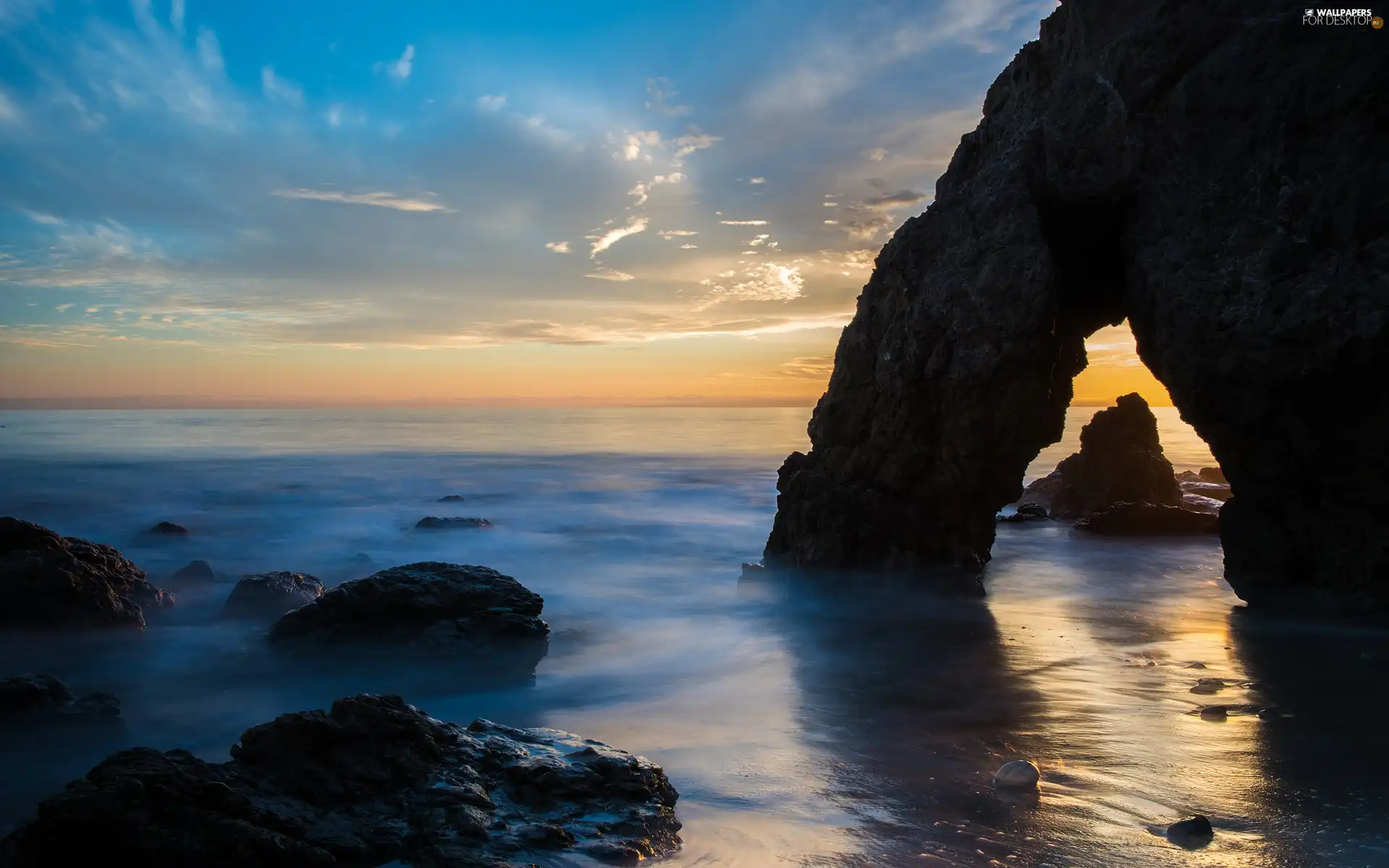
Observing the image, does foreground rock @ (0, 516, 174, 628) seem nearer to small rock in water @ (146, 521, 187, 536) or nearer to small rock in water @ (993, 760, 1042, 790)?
small rock in water @ (146, 521, 187, 536)

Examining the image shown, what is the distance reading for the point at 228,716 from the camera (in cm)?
826

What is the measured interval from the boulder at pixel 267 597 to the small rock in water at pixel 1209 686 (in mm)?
10708

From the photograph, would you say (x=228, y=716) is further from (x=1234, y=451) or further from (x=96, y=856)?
(x=1234, y=451)

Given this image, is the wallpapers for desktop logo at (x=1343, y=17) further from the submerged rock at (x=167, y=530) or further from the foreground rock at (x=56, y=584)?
the submerged rock at (x=167, y=530)

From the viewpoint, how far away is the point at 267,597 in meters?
12.4

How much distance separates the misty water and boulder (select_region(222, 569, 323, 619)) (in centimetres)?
40

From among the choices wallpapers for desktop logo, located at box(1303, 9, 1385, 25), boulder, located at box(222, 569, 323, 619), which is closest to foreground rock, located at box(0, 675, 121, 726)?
boulder, located at box(222, 569, 323, 619)

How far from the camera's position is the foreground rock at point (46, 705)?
7.21 meters

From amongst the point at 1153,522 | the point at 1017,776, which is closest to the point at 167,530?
the point at 1017,776

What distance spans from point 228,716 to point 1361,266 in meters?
12.3

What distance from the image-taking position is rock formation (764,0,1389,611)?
948 centimetres

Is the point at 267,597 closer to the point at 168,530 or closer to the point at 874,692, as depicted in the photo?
the point at 874,692

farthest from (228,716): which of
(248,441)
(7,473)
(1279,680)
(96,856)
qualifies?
(248,441)

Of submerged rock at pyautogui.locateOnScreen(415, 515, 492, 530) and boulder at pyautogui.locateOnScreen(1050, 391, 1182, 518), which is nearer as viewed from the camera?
submerged rock at pyautogui.locateOnScreen(415, 515, 492, 530)
